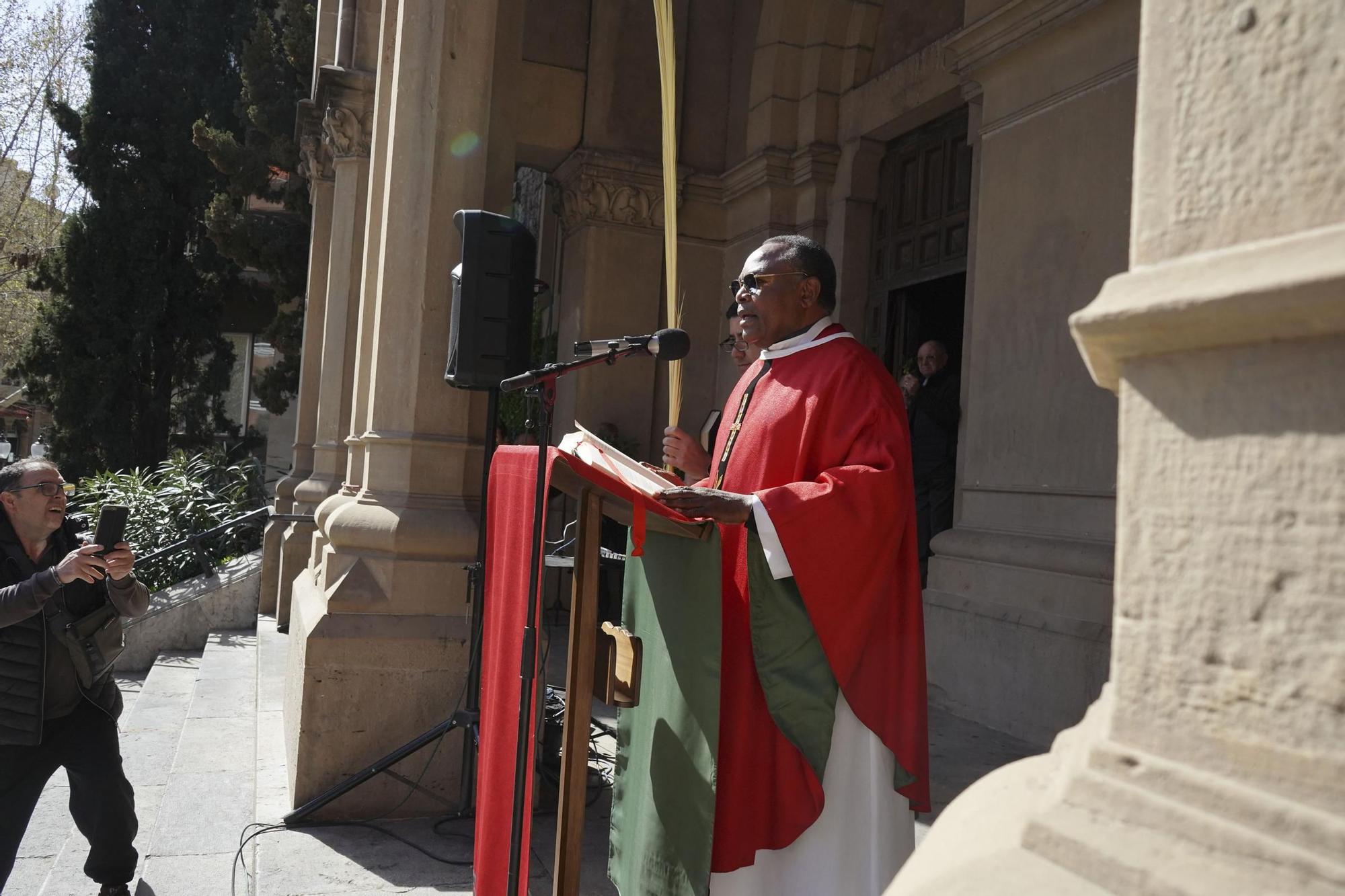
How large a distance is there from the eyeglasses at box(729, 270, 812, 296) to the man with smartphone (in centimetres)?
239

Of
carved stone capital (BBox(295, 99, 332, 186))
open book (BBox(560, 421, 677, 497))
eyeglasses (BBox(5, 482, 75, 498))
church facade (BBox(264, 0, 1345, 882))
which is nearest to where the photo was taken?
open book (BBox(560, 421, 677, 497))

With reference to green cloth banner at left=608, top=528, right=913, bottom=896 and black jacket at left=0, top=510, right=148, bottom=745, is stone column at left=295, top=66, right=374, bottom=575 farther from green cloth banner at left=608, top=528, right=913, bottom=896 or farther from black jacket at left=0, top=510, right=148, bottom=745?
green cloth banner at left=608, top=528, right=913, bottom=896

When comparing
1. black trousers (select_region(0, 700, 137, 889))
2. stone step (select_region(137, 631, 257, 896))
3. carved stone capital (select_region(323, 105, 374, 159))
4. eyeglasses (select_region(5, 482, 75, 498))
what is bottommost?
stone step (select_region(137, 631, 257, 896))

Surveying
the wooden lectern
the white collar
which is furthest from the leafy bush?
the wooden lectern

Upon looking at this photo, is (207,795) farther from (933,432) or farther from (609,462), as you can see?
(933,432)

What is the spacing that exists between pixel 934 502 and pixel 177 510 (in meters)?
A: 8.46

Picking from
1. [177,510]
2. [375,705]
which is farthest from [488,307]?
[177,510]

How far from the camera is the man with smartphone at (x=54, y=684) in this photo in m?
3.86

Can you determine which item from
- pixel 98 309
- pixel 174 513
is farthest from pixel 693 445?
pixel 98 309

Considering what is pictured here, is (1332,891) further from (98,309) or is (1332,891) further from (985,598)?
(98,309)

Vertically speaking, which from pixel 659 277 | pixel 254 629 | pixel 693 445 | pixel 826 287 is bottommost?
pixel 254 629

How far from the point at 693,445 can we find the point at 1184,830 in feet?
7.52

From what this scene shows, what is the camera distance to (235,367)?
79.2ft

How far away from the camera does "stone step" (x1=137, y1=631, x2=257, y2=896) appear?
4.17 meters
